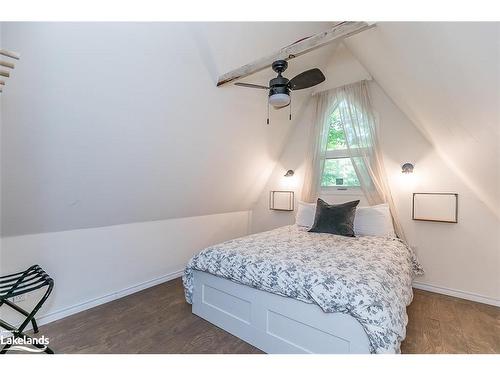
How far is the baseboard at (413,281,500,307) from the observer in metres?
2.58

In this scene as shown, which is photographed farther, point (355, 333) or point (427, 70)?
point (427, 70)

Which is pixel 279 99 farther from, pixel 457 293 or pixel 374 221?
pixel 457 293

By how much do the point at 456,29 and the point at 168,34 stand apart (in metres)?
1.77

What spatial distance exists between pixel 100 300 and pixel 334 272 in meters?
2.43

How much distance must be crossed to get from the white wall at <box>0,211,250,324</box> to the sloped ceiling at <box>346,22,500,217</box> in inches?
121

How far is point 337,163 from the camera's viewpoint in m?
3.60

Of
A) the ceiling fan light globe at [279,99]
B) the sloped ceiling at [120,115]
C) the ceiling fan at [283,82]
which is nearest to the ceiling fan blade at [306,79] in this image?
the ceiling fan at [283,82]

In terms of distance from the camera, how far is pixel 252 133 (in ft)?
10.5

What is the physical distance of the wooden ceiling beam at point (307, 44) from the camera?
1678 mm

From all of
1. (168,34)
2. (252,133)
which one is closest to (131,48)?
(168,34)

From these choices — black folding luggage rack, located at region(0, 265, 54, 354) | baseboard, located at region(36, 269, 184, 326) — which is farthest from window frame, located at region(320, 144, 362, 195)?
black folding luggage rack, located at region(0, 265, 54, 354)

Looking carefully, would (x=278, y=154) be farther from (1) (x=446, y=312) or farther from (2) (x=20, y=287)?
(2) (x=20, y=287)

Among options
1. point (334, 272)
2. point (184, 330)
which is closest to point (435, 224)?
point (334, 272)

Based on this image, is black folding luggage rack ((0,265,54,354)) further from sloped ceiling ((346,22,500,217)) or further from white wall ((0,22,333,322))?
sloped ceiling ((346,22,500,217))
